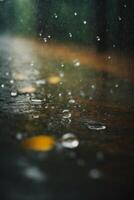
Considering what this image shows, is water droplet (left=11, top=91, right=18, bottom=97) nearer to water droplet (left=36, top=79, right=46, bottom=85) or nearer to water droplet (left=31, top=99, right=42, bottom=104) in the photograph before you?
water droplet (left=31, top=99, right=42, bottom=104)

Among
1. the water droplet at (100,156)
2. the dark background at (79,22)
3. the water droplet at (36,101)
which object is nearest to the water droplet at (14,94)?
the water droplet at (36,101)

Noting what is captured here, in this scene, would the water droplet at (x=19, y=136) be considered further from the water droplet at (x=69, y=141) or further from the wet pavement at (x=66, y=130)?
the water droplet at (x=69, y=141)

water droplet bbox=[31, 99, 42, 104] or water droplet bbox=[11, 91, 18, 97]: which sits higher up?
A: water droplet bbox=[11, 91, 18, 97]

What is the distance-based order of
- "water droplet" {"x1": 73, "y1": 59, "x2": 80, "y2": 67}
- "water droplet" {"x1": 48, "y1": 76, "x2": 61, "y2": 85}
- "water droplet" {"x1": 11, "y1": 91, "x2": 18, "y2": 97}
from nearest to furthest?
"water droplet" {"x1": 11, "y1": 91, "x2": 18, "y2": 97}, "water droplet" {"x1": 48, "y1": 76, "x2": 61, "y2": 85}, "water droplet" {"x1": 73, "y1": 59, "x2": 80, "y2": 67}

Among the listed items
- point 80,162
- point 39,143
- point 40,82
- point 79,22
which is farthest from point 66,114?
point 79,22

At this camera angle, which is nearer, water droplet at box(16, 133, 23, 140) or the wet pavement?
the wet pavement

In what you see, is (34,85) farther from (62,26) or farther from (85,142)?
(62,26)

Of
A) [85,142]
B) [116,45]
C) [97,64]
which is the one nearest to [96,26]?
[116,45]

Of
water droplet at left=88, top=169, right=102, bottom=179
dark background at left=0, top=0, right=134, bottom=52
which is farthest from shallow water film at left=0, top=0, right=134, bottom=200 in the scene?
dark background at left=0, top=0, right=134, bottom=52
